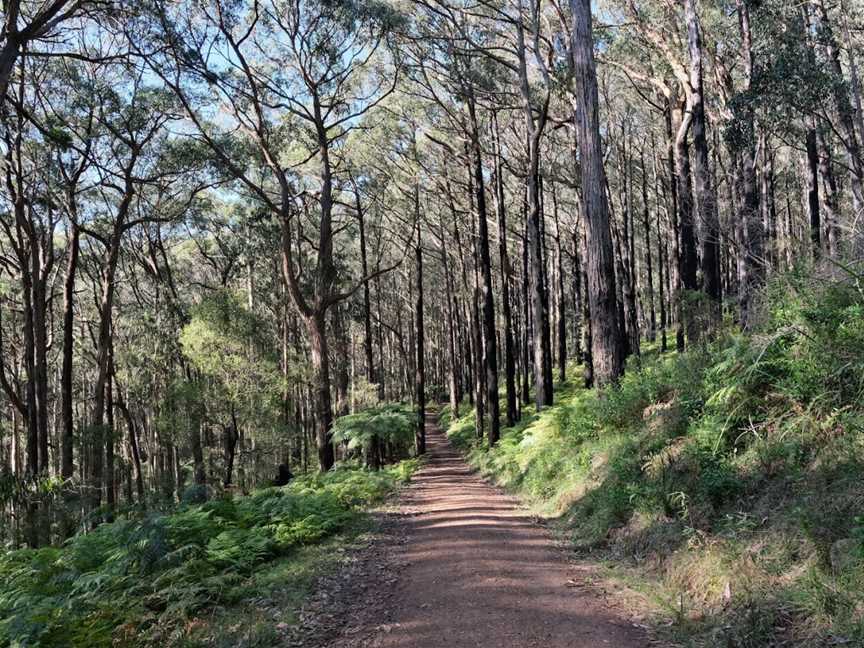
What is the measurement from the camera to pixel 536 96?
805 inches

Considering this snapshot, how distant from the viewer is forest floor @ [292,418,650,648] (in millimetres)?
4625

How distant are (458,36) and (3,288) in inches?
788

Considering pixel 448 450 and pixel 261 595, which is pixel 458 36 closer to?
pixel 448 450

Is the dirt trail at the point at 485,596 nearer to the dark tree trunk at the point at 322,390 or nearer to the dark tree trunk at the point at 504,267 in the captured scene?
the dark tree trunk at the point at 322,390

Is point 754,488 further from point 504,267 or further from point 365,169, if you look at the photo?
point 365,169

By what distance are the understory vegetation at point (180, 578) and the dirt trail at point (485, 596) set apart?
0.89 meters

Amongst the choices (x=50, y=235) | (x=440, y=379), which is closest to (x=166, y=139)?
(x=50, y=235)

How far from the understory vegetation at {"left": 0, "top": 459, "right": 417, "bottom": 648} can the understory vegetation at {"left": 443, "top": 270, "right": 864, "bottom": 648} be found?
334 centimetres

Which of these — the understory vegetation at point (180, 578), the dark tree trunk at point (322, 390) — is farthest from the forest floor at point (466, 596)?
the dark tree trunk at point (322, 390)

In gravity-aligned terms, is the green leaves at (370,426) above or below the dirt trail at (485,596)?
above

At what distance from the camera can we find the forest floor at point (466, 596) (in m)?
4.62

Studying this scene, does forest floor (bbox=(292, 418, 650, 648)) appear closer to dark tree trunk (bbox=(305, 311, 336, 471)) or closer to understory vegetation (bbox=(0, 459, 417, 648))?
understory vegetation (bbox=(0, 459, 417, 648))

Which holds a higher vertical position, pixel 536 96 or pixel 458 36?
pixel 458 36

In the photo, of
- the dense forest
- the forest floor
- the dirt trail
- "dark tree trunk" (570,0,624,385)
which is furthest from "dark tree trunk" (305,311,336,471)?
"dark tree trunk" (570,0,624,385)
